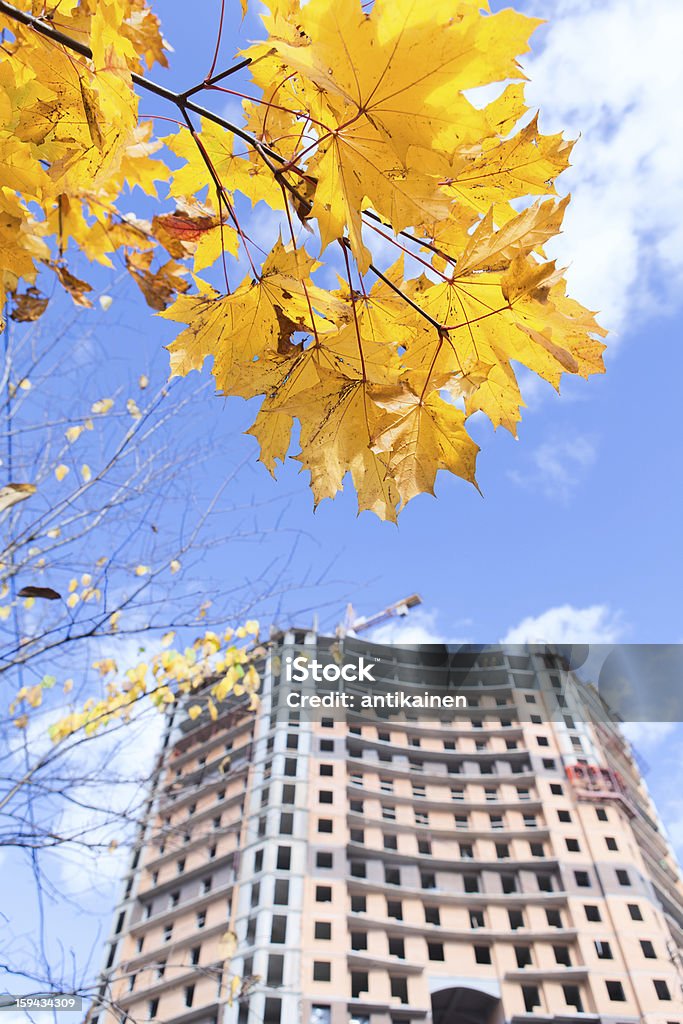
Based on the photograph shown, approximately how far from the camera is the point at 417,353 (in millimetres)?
591

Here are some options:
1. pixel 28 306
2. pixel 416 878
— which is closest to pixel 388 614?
pixel 416 878

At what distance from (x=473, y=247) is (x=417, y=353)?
0.37 feet

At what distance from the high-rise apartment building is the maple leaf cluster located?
17.6 metres

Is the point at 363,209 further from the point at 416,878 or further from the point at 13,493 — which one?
the point at 416,878

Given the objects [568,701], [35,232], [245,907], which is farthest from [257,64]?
[568,701]

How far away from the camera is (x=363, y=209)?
1.77ft

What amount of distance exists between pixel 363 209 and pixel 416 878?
25160 millimetres

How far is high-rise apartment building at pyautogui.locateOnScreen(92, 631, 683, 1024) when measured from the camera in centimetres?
1834

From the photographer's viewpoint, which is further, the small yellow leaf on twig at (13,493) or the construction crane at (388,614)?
the construction crane at (388,614)

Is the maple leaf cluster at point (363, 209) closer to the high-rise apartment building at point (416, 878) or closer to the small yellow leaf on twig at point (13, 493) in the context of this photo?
the small yellow leaf on twig at point (13, 493)

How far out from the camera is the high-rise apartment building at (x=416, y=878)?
18344 millimetres

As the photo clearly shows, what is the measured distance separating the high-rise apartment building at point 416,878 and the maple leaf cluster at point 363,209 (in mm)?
17635

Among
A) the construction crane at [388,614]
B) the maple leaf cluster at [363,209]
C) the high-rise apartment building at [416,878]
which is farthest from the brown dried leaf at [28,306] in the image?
the construction crane at [388,614]

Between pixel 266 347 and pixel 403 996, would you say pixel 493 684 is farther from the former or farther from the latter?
pixel 266 347
